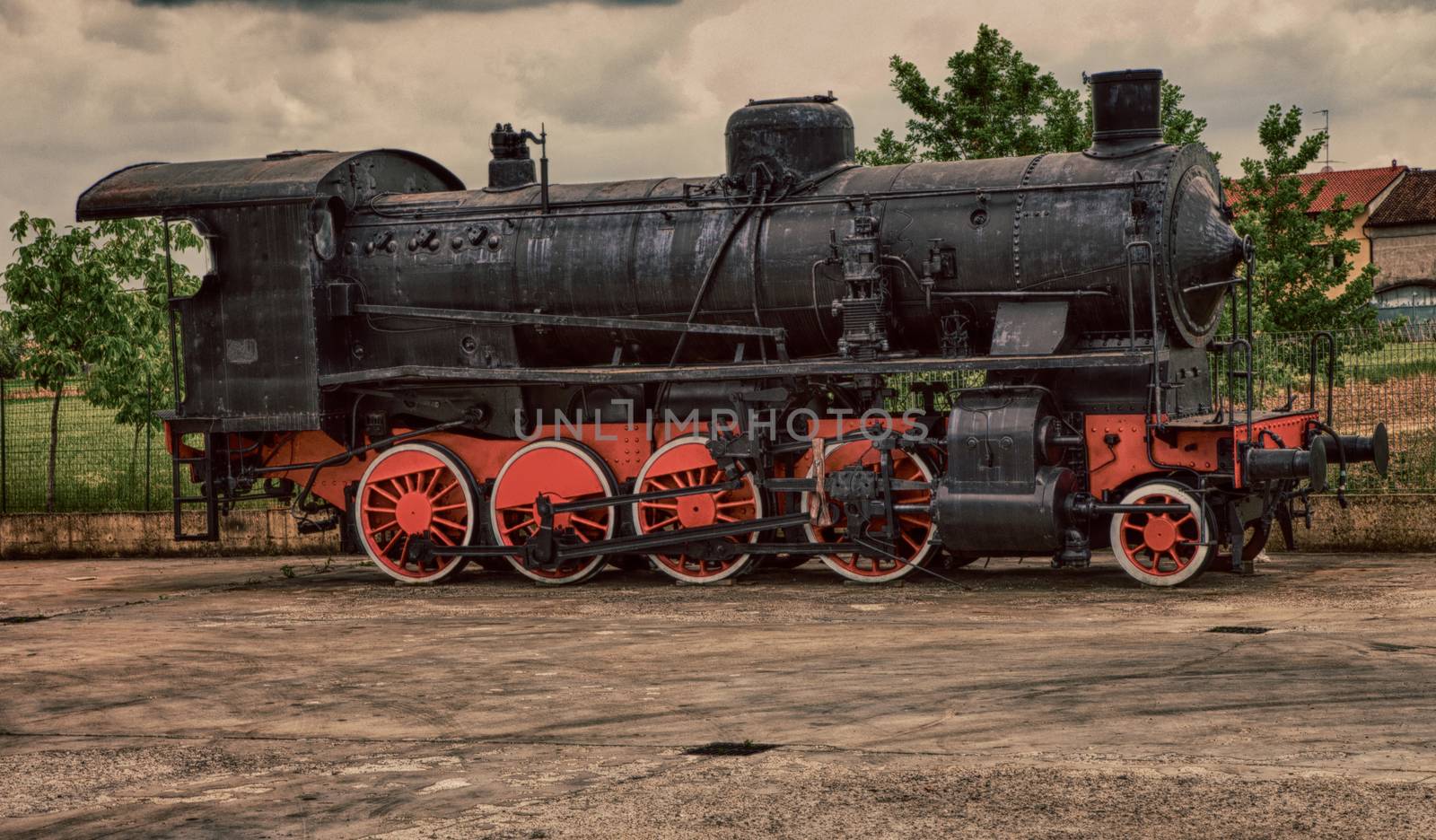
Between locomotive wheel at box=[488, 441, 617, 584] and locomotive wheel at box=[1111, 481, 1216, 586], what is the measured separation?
396cm

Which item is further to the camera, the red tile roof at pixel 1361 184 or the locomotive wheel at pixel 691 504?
the red tile roof at pixel 1361 184

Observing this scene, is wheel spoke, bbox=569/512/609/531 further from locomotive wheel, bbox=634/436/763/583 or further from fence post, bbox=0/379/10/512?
fence post, bbox=0/379/10/512

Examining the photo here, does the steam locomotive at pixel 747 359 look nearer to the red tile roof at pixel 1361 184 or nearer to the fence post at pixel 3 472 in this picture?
the fence post at pixel 3 472

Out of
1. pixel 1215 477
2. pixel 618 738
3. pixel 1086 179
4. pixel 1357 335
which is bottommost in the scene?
pixel 618 738

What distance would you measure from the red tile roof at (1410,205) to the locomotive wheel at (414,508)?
53214mm

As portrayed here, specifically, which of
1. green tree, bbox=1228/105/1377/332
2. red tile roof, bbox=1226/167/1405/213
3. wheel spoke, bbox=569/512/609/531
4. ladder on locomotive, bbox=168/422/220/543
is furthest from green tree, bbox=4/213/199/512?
red tile roof, bbox=1226/167/1405/213

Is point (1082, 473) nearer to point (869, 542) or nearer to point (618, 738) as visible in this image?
point (869, 542)

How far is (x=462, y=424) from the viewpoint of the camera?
13.3 metres

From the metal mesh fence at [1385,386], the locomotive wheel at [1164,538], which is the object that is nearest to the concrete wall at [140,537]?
the locomotive wheel at [1164,538]

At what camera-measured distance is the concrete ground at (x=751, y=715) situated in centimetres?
563

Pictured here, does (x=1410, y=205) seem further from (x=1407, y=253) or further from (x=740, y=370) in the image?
(x=740, y=370)

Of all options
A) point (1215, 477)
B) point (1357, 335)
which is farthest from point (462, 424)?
point (1357, 335)

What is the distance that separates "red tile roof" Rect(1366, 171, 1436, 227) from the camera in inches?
2288

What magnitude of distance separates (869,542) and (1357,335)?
17.8 feet
